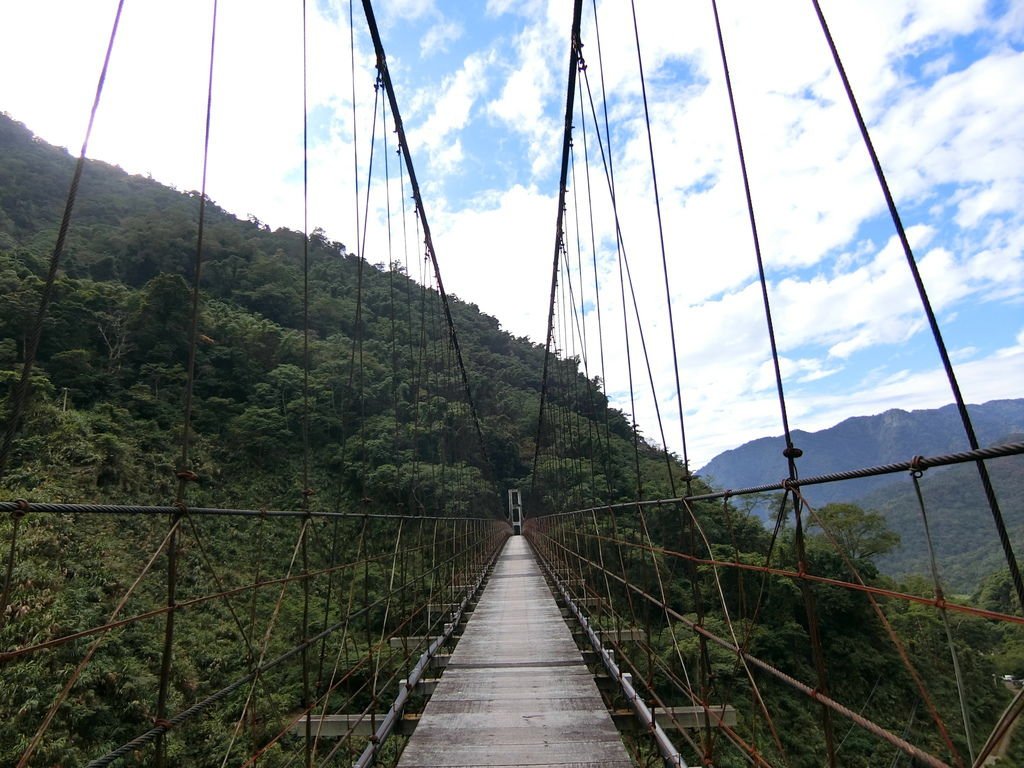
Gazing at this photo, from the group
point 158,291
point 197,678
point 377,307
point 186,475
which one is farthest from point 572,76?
point 377,307

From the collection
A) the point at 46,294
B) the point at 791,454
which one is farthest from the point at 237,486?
the point at 791,454

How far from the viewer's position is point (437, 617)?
20.2 feet

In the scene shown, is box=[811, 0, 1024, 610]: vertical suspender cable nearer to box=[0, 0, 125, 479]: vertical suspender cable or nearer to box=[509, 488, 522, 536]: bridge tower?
box=[0, 0, 125, 479]: vertical suspender cable

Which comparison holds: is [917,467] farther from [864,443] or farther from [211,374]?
[864,443]

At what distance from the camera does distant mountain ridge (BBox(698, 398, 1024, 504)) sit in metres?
62.9

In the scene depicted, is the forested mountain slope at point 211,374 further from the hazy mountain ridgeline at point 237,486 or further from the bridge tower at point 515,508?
the bridge tower at point 515,508

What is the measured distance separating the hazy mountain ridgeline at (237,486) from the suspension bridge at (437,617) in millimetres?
72

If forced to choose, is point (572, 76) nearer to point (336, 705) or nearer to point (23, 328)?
point (336, 705)

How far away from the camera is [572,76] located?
5.81 metres

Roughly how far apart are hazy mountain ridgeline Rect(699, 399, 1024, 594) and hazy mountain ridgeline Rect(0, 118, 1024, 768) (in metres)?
2.69

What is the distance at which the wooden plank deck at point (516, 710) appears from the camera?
7.17ft

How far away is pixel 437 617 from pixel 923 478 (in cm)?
584

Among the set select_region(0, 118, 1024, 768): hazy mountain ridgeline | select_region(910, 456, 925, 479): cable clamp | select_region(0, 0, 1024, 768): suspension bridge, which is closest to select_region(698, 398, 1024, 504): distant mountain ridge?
select_region(0, 118, 1024, 768): hazy mountain ridgeline

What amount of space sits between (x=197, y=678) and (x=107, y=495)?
16.7 feet
